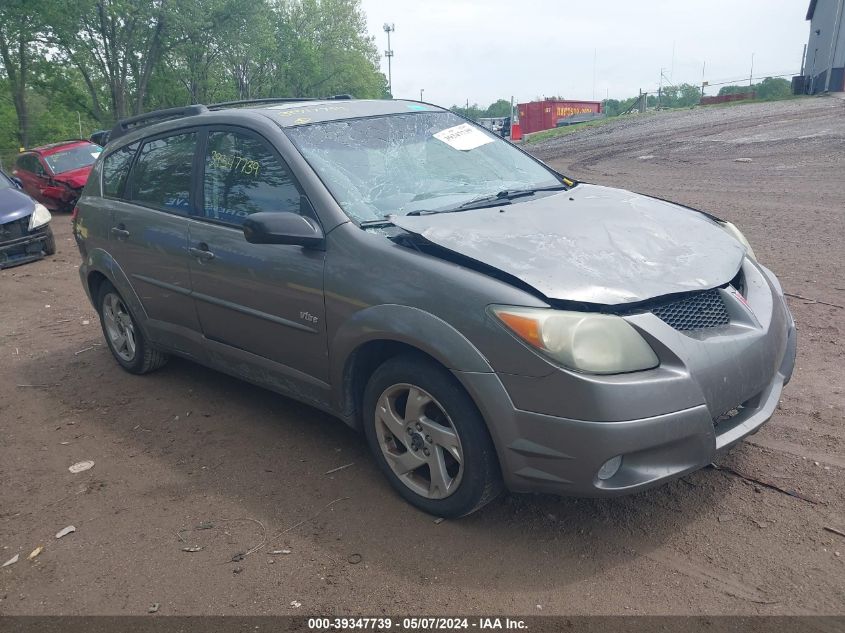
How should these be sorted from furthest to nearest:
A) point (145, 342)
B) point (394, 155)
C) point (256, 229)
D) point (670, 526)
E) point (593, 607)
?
point (145, 342) → point (394, 155) → point (256, 229) → point (670, 526) → point (593, 607)

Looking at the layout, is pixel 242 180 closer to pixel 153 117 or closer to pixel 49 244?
pixel 153 117

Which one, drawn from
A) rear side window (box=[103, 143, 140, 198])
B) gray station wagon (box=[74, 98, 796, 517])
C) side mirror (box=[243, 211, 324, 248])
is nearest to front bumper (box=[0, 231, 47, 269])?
rear side window (box=[103, 143, 140, 198])

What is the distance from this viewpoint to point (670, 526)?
3.18 metres

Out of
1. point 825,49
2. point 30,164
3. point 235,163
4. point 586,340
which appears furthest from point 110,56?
point 586,340

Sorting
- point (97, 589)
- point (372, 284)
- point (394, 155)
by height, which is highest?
point (394, 155)

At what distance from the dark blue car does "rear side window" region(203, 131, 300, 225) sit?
25.2 feet

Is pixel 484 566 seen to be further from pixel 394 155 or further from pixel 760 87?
pixel 760 87

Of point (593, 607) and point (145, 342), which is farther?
point (145, 342)

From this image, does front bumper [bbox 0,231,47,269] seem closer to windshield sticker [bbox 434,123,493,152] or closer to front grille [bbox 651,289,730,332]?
windshield sticker [bbox 434,123,493,152]

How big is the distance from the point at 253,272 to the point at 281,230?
1.79 ft

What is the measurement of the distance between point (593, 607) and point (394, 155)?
2491 mm

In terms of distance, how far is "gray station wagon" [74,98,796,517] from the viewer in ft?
9.27

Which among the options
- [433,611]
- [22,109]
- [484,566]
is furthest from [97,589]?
[22,109]

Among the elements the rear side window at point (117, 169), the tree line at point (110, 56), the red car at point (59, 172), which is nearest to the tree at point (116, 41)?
the tree line at point (110, 56)
